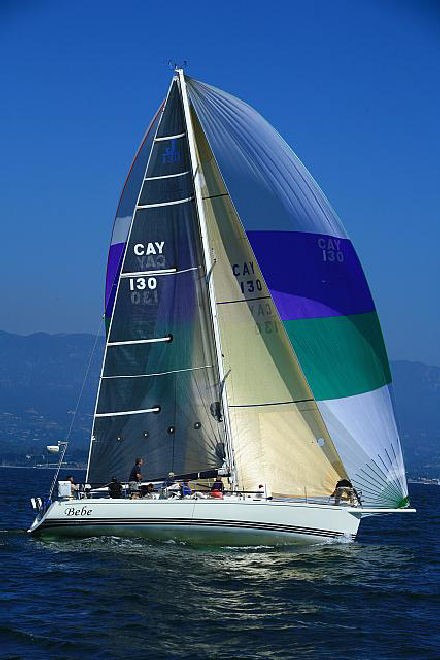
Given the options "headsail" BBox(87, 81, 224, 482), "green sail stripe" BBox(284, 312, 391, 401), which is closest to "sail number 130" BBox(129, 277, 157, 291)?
"headsail" BBox(87, 81, 224, 482)

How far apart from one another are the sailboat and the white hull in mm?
51

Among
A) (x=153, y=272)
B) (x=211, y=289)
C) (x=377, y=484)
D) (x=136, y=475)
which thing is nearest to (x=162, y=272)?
(x=153, y=272)

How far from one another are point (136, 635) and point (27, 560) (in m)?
7.33

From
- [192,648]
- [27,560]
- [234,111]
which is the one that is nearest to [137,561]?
[27,560]

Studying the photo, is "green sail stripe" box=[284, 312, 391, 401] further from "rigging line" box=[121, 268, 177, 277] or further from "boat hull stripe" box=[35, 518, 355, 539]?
"boat hull stripe" box=[35, 518, 355, 539]

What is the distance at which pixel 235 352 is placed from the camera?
25.6 meters

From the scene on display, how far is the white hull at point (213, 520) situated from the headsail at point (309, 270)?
3.52 metres

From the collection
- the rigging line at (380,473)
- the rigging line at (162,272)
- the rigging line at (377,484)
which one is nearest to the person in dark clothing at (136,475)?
the rigging line at (162,272)

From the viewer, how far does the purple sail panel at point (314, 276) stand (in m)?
27.0

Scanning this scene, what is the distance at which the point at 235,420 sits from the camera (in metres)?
25.1

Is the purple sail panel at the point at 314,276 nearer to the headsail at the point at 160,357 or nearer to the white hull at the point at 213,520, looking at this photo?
the headsail at the point at 160,357

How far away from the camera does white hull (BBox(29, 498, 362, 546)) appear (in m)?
22.7

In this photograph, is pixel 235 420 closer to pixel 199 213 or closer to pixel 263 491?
pixel 263 491

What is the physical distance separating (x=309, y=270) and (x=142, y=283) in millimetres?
4687
